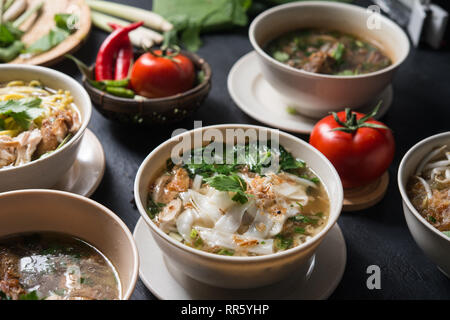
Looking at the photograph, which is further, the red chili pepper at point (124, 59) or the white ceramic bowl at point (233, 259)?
the red chili pepper at point (124, 59)

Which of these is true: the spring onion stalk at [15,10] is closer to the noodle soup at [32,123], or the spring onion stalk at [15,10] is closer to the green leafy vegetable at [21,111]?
the noodle soup at [32,123]

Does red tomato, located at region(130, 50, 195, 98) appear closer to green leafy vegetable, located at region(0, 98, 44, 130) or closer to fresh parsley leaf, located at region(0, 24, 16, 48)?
green leafy vegetable, located at region(0, 98, 44, 130)

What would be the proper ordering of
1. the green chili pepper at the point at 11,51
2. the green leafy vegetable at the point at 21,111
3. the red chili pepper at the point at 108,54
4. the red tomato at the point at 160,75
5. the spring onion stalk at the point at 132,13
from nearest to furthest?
the green leafy vegetable at the point at 21,111, the red tomato at the point at 160,75, the red chili pepper at the point at 108,54, the green chili pepper at the point at 11,51, the spring onion stalk at the point at 132,13

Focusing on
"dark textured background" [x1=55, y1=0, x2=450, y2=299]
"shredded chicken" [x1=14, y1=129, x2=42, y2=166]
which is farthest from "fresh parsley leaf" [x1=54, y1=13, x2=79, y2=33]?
"shredded chicken" [x1=14, y1=129, x2=42, y2=166]

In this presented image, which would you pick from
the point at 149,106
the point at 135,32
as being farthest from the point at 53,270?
the point at 135,32

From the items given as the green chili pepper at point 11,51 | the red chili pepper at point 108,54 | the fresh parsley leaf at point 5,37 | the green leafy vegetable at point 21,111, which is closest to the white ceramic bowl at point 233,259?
the green leafy vegetable at point 21,111
